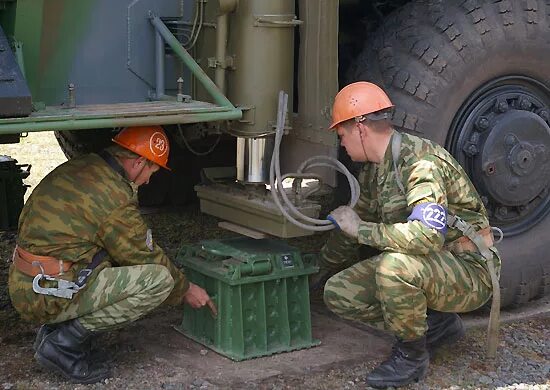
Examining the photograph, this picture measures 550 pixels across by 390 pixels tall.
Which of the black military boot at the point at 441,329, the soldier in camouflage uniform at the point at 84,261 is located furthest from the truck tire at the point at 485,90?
the soldier in camouflage uniform at the point at 84,261

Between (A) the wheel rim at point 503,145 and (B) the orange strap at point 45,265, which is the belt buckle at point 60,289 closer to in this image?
(B) the orange strap at point 45,265

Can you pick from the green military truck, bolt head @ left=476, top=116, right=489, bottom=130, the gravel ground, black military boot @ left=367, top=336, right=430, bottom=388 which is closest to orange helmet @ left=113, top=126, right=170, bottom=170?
the green military truck

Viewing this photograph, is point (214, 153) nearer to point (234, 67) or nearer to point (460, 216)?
point (234, 67)

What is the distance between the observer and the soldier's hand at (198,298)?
15.3 ft

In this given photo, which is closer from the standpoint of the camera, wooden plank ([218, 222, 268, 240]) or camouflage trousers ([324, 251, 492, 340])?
camouflage trousers ([324, 251, 492, 340])

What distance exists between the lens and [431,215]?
4.21m

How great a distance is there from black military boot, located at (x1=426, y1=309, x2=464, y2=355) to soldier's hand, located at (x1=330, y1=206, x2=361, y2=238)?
1.76 feet

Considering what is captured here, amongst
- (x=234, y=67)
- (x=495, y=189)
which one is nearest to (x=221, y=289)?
(x=234, y=67)

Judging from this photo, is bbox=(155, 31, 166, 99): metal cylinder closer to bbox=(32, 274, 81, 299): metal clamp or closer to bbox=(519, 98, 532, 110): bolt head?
bbox=(32, 274, 81, 299): metal clamp

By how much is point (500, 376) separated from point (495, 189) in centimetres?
89

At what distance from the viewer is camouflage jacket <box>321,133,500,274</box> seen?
168 inches

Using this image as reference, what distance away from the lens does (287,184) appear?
202 inches

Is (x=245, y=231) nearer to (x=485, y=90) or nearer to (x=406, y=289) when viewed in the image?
(x=406, y=289)

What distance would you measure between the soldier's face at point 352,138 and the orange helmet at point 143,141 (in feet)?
2.37
